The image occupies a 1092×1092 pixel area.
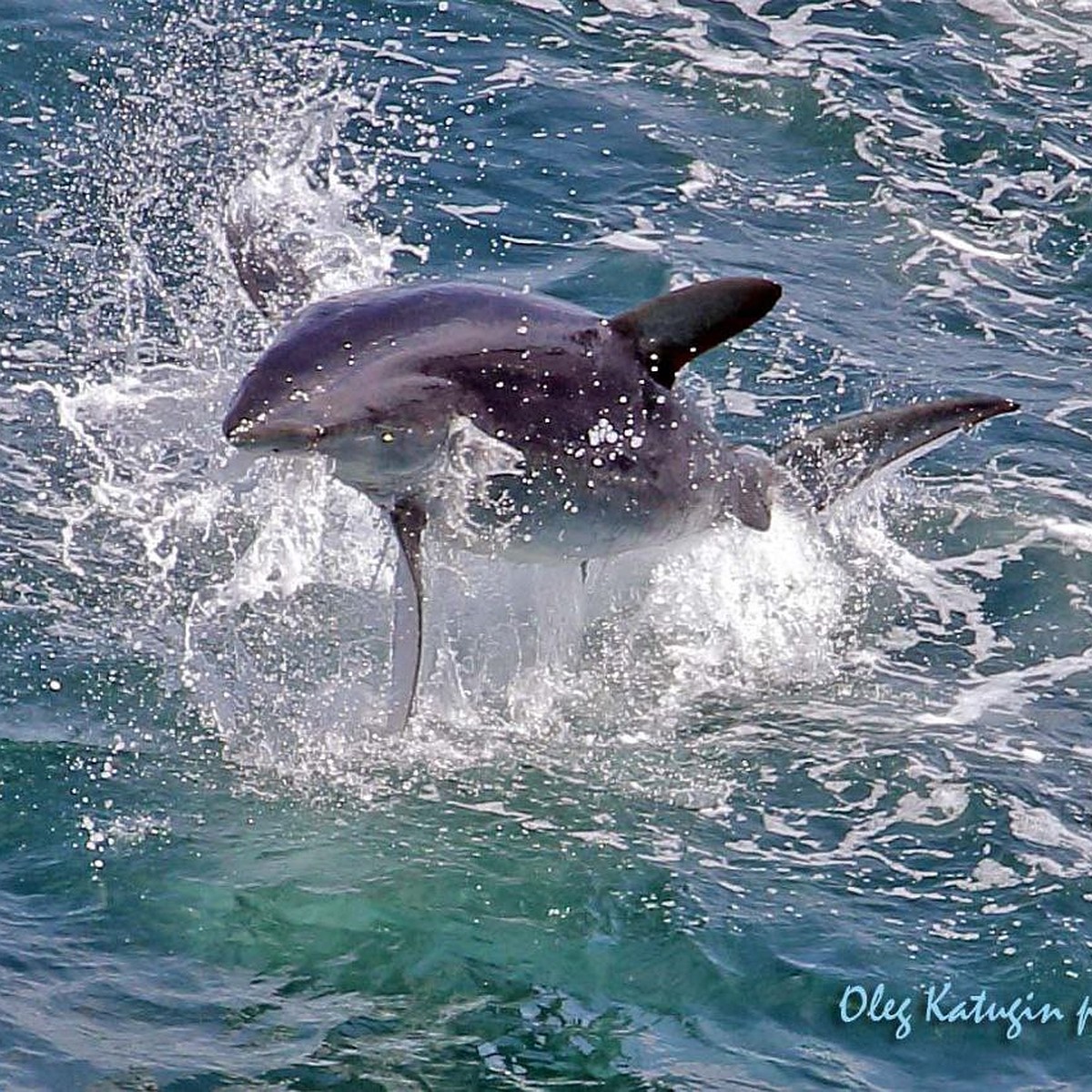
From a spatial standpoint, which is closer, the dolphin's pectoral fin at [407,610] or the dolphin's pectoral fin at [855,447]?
the dolphin's pectoral fin at [407,610]

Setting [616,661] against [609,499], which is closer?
[609,499]

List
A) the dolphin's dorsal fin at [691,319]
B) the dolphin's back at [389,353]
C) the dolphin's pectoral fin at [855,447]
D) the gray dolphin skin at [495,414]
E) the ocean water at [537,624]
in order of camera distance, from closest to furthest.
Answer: the ocean water at [537,624], the dolphin's back at [389,353], the gray dolphin skin at [495,414], the dolphin's dorsal fin at [691,319], the dolphin's pectoral fin at [855,447]

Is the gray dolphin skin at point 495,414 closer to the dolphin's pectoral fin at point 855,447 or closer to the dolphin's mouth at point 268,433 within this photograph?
the dolphin's mouth at point 268,433

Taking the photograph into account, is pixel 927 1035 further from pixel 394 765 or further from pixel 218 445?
pixel 218 445

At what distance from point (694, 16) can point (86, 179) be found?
230 inches

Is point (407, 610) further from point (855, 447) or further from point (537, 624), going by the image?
point (855, 447)

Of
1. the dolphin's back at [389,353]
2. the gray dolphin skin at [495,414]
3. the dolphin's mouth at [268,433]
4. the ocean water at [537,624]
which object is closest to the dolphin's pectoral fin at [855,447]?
the ocean water at [537,624]

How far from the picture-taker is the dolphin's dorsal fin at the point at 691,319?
8.98 metres

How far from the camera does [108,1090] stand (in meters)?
7.50

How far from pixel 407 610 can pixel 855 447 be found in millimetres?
2821

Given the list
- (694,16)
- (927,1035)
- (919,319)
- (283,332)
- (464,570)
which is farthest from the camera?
(694,16)

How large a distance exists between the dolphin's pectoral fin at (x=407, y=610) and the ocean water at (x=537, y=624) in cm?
51

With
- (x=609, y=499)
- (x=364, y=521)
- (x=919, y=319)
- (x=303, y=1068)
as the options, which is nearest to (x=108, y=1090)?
(x=303, y=1068)

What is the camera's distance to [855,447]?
35.8 feet
